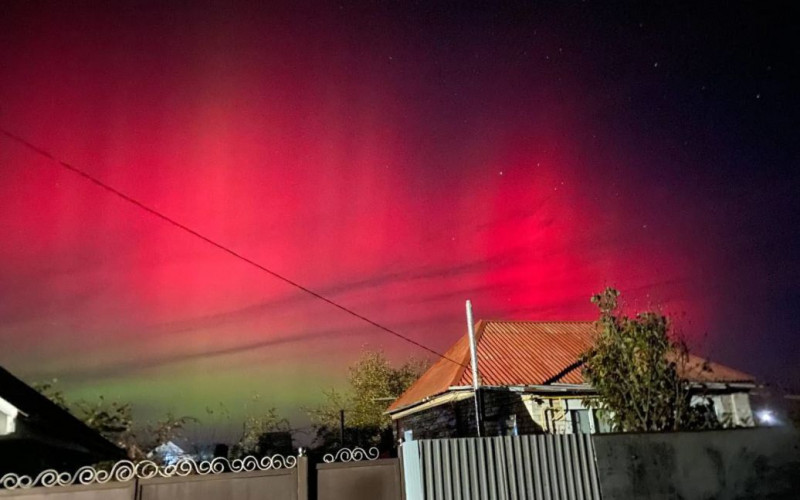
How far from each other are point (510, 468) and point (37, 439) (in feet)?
23.0

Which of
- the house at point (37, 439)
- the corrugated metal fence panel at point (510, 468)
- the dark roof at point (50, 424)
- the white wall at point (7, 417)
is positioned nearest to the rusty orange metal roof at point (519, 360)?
the dark roof at point (50, 424)

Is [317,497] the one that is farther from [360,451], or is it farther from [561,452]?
[561,452]

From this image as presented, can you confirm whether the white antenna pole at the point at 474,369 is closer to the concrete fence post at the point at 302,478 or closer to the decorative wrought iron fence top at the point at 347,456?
the decorative wrought iron fence top at the point at 347,456

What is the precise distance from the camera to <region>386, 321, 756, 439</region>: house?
16.6 m

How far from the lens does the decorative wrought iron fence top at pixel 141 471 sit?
5.42 m

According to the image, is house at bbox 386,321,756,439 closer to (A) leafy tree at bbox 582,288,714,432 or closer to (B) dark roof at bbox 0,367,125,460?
(A) leafy tree at bbox 582,288,714,432

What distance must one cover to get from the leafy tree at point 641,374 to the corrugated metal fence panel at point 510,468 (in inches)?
147

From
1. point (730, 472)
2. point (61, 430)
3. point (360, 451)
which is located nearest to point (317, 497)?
point (360, 451)

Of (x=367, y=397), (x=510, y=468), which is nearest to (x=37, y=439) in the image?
(x=510, y=468)

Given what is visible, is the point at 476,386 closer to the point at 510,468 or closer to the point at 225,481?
the point at 510,468

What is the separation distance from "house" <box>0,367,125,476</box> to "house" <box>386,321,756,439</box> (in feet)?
33.0

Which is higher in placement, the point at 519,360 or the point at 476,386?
the point at 519,360

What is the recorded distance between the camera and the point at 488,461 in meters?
6.25

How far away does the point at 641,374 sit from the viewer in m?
9.98
